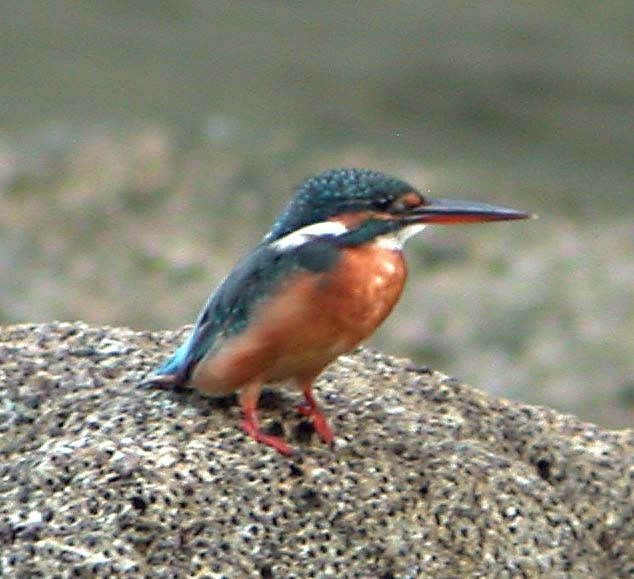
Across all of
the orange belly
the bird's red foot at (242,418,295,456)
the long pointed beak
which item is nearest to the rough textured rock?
the bird's red foot at (242,418,295,456)

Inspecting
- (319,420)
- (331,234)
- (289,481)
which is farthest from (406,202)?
(289,481)

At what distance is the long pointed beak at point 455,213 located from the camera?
466cm

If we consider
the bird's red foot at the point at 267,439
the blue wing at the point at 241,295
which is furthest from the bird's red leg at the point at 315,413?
the blue wing at the point at 241,295

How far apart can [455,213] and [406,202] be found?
12cm

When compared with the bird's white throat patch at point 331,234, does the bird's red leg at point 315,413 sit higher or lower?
lower

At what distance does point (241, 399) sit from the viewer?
466cm

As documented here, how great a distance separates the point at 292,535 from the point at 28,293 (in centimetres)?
543

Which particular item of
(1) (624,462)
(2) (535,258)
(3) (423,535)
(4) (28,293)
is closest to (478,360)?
(2) (535,258)

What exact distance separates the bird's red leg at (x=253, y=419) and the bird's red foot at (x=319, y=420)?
96mm

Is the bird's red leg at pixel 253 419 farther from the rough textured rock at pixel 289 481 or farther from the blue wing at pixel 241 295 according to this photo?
the blue wing at pixel 241 295

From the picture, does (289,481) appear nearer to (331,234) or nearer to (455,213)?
(331,234)

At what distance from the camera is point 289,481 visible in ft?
14.7

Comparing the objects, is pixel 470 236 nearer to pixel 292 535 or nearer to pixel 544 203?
pixel 544 203

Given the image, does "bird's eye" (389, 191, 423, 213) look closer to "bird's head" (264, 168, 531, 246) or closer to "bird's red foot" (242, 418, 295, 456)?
"bird's head" (264, 168, 531, 246)
